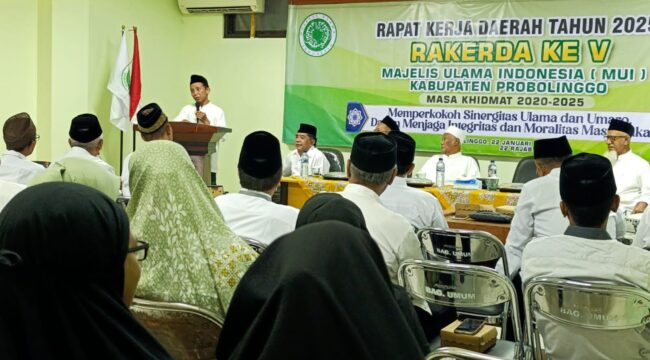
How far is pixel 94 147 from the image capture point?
4355 millimetres

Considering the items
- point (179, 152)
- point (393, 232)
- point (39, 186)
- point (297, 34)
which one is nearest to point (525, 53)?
Result: point (297, 34)

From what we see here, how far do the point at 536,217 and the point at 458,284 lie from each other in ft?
4.64

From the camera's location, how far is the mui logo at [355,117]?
776 centimetres

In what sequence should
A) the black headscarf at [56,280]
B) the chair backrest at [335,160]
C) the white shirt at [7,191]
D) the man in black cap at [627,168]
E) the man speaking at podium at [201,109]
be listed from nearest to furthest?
the black headscarf at [56,280]
the white shirt at [7,191]
the man in black cap at [627,168]
the chair backrest at [335,160]
the man speaking at podium at [201,109]

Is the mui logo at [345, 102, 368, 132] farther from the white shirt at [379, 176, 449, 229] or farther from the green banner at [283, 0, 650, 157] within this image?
the white shirt at [379, 176, 449, 229]

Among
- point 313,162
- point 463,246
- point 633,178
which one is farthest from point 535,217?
point 313,162

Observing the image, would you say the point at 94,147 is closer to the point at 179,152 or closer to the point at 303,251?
the point at 179,152

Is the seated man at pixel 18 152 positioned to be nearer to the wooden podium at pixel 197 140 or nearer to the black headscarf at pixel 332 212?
the wooden podium at pixel 197 140

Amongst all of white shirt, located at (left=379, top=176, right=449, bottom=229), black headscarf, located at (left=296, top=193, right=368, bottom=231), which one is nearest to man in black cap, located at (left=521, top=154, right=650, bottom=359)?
black headscarf, located at (left=296, top=193, right=368, bottom=231)

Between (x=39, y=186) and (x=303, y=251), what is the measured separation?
477mm

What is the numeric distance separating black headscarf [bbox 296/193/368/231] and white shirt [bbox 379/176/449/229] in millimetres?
2004

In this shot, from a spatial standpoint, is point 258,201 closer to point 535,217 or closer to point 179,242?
point 179,242

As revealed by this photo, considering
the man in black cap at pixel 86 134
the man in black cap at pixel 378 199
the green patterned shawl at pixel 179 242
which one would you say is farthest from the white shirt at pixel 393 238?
the man in black cap at pixel 86 134

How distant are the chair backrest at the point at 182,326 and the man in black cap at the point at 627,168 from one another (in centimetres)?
472
